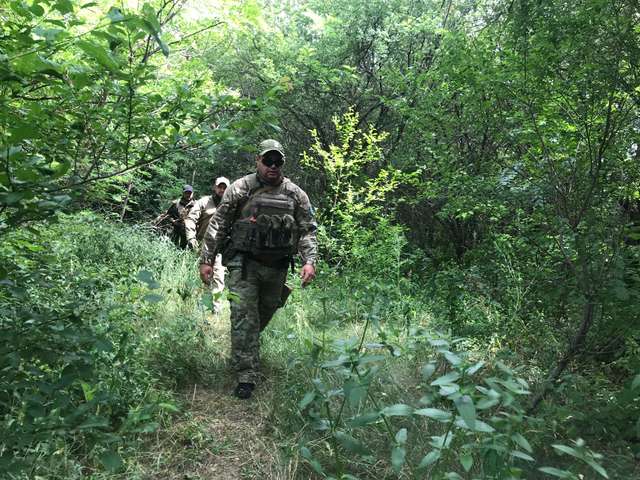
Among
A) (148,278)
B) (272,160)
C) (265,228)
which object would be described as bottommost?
(265,228)

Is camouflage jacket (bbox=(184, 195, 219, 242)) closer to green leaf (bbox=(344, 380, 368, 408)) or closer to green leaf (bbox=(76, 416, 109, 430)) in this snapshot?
green leaf (bbox=(344, 380, 368, 408))

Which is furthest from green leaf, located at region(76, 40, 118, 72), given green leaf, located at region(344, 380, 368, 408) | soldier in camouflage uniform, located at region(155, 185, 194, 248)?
soldier in camouflage uniform, located at region(155, 185, 194, 248)

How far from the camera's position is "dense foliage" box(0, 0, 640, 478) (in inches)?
63.8

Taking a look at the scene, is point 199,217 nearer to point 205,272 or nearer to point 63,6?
point 205,272

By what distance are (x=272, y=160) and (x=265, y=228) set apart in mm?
599

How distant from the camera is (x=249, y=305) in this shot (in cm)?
407

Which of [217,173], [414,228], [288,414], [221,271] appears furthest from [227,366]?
[217,173]

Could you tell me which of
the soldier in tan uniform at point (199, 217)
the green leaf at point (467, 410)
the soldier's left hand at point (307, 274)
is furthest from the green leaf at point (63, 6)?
the soldier in tan uniform at point (199, 217)

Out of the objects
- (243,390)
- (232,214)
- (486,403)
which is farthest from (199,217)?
(486,403)

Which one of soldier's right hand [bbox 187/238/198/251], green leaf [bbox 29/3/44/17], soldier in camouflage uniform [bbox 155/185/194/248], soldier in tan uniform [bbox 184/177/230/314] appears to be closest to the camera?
green leaf [bbox 29/3/44/17]

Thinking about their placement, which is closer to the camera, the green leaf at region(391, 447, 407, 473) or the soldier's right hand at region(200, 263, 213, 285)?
the green leaf at region(391, 447, 407, 473)

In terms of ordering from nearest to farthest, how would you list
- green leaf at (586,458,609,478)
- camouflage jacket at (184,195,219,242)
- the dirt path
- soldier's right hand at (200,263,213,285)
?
green leaf at (586,458,609,478)
the dirt path
soldier's right hand at (200,263,213,285)
camouflage jacket at (184,195,219,242)

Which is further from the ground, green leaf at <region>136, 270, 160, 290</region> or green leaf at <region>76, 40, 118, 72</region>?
green leaf at <region>76, 40, 118, 72</region>

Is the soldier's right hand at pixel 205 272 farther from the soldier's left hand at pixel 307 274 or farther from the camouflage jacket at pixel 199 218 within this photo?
the camouflage jacket at pixel 199 218
